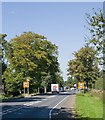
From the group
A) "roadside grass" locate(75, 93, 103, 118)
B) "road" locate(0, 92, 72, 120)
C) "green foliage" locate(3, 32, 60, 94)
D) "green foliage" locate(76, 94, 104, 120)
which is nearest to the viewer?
"green foliage" locate(76, 94, 104, 120)

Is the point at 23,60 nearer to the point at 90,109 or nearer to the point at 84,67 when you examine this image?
the point at 84,67

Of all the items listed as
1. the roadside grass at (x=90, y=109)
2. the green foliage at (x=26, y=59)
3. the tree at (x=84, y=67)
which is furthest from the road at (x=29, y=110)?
the tree at (x=84, y=67)

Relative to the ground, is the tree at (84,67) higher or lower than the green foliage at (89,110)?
higher

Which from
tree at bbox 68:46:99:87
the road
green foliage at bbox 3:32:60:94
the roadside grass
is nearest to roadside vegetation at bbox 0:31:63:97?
green foliage at bbox 3:32:60:94

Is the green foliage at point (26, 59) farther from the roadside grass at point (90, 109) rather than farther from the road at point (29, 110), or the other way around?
the roadside grass at point (90, 109)

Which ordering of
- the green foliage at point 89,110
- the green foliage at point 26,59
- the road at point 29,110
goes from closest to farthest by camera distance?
the green foliage at point 89,110 → the road at point 29,110 → the green foliage at point 26,59

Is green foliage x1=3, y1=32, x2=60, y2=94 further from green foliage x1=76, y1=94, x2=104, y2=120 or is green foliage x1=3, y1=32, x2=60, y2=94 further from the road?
green foliage x1=76, y1=94, x2=104, y2=120

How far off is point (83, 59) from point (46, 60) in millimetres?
8535

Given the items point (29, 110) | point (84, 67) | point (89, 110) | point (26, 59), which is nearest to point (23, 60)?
point (26, 59)

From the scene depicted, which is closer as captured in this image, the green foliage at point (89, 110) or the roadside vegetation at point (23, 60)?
the green foliage at point (89, 110)

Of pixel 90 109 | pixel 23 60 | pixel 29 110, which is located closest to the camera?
pixel 90 109

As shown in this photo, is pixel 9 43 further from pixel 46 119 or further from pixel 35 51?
pixel 46 119

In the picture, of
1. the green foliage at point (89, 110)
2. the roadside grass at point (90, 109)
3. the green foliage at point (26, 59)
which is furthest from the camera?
the green foliage at point (26, 59)

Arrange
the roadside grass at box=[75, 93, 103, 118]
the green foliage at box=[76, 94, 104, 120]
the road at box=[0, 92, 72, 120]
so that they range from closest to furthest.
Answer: the green foliage at box=[76, 94, 104, 120] < the roadside grass at box=[75, 93, 103, 118] < the road at box=[0, 92, 72, 120]
